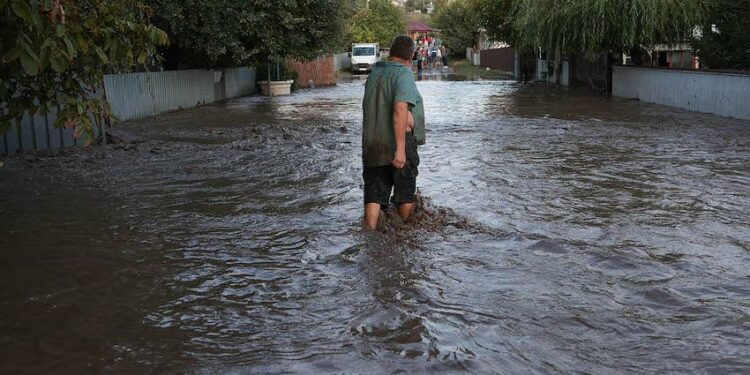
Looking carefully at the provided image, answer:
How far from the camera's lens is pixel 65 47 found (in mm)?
4910

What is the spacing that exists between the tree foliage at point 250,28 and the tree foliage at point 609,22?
692 centimetres

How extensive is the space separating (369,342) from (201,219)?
383cm

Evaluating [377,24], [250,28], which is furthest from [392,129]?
[377,24]

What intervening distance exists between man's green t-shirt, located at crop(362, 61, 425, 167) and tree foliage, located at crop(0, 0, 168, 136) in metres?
1.80

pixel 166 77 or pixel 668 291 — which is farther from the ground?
pixel 166 77

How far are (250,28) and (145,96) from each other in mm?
4488

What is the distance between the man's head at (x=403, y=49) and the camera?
21.6 ft

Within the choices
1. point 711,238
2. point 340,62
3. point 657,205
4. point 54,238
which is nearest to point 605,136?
point 657,205

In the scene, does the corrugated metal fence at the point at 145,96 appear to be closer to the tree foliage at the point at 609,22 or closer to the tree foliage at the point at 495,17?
the tree foliage at the point at 609,22

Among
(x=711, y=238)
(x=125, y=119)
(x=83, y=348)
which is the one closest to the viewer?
(x=83, y=348)

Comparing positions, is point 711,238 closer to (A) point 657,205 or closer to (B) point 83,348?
(A) point 657,205

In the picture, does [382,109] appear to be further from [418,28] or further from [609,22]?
[418,28]

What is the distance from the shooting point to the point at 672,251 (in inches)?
248

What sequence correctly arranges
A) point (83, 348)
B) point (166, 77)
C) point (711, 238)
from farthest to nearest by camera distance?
1. point (166, 77)
2. point (711, 238)
3. point (83, 348)
